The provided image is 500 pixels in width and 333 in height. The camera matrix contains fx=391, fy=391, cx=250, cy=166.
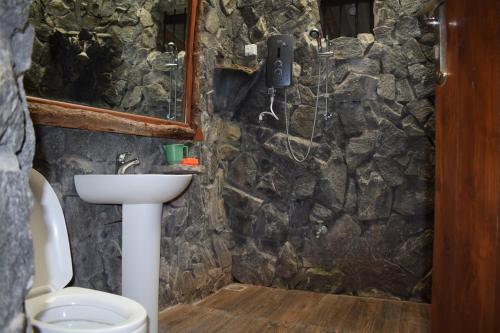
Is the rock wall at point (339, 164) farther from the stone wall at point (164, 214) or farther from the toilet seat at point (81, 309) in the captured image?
the toilet seat at point (81, 309)

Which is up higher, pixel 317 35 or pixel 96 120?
pixel 317 35

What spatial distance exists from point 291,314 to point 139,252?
3.62 ft

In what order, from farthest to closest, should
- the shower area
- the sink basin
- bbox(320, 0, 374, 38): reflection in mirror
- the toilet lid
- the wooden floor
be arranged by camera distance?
bbox(320, 0, 374, 38): reflection in mirror → the shower area → the wooden floor → the sink basin → the toilet lid

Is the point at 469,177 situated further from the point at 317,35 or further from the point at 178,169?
the point at 317,35

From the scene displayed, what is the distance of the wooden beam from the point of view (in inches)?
65.1

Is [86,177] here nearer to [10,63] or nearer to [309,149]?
[10,63]

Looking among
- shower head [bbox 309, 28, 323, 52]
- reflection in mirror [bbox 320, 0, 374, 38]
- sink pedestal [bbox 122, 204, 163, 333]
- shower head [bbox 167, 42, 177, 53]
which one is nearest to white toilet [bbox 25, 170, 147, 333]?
sink pedestal [bbox 122, 204, 163, 333]

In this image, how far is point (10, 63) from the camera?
0.79m

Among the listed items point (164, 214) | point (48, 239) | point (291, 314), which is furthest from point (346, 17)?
point (48, 239)

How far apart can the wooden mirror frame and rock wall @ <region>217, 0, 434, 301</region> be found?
0.34 metres

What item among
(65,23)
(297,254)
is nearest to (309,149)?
(297,254)

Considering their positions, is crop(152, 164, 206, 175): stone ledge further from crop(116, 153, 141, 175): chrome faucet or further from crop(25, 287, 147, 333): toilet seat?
crop(25, 287, 147, 333): toilet seat

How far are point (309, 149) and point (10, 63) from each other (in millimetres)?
2377

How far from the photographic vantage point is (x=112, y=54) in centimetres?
210
